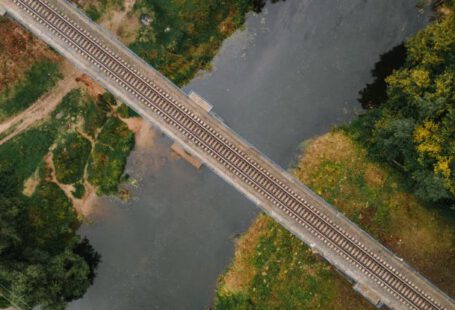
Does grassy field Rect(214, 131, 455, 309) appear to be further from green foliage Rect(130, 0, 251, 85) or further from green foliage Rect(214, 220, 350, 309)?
green foliage Rect(130, 0, 251, 85)

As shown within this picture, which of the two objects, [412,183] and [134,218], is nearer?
[412,183]

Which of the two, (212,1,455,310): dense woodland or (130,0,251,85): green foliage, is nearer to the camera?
(212,1,455,310): dense woodland

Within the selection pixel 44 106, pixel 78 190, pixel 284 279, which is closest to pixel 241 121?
pixel 284 279

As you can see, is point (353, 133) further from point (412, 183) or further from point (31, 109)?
point (31, 109)

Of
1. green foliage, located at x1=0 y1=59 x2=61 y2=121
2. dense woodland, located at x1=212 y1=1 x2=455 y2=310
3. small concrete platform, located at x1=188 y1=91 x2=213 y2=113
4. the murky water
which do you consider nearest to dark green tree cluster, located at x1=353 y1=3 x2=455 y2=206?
dense woodland, located at x1=212 y1=1 x2=455 y2=310

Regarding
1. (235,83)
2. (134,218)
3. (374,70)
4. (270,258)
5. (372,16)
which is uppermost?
(372,16)

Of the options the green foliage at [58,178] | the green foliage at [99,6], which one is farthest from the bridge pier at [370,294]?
the green foliage at [99,6]

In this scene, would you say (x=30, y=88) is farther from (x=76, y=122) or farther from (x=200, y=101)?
(x=200, y=101)


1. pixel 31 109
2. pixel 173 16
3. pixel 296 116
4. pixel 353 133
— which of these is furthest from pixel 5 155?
pixel 353 133
